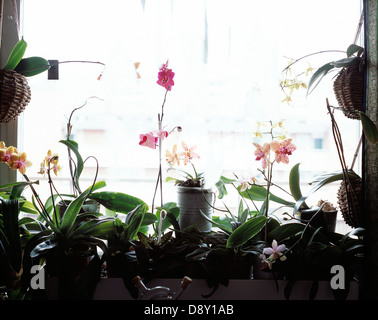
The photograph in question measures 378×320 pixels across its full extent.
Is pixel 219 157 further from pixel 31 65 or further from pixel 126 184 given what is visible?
pixel 31 65

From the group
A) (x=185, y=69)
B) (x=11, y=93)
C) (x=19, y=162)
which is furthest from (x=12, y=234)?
(x=185, y=69)

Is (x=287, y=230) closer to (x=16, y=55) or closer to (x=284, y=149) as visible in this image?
(x=284, y=149)

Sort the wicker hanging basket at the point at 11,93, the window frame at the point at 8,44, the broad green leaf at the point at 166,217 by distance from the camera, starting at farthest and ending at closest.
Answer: the window frame at the point at 8,44, the broad green leaf at the point at 166,217, the wicker hanging basket at the point at 11,93

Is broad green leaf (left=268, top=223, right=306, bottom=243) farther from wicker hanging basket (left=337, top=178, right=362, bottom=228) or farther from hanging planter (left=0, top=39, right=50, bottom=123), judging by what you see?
hanging planter (left=0, top=39, right=50, bottom=123)

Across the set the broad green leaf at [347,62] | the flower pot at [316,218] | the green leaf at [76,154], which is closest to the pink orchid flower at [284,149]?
the flower pot at [316,218]

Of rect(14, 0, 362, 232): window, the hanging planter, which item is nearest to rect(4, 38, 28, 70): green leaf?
the hanging planter

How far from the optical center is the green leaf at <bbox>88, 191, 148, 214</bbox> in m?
1.17

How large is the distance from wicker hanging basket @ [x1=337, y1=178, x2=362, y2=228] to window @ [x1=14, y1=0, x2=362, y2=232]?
0.94 ft

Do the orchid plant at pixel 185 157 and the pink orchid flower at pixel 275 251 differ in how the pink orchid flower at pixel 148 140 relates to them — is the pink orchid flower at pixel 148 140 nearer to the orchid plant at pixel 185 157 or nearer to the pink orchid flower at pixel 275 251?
the orchid plant at pixel 185 157

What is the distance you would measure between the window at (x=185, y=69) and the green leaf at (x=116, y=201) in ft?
0.54

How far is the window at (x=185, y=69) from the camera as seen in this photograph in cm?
126
